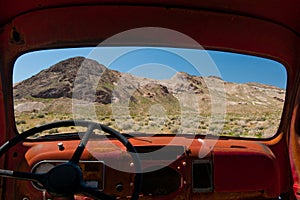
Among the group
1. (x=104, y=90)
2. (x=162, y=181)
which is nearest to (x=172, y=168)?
(x=162, y=181)

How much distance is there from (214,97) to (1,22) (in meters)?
1.50

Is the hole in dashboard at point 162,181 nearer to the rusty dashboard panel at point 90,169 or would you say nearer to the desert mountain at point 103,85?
the rusty dashboard panel at point 90,169

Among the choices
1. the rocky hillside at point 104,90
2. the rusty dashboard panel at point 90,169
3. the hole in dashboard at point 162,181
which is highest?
the rocky hillside at point 104,90

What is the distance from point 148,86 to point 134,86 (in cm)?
10

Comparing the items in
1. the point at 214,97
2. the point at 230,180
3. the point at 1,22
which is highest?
the point at 1,22

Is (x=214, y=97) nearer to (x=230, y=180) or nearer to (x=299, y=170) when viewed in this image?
(x=230, y=180)

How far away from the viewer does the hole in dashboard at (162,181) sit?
98.6 inches

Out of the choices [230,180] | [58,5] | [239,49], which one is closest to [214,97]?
[239,49]

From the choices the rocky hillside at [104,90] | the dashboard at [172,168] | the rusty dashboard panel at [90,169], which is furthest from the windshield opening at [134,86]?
the rusty dashboard panel at [90,169]

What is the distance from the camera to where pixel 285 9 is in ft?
7.95

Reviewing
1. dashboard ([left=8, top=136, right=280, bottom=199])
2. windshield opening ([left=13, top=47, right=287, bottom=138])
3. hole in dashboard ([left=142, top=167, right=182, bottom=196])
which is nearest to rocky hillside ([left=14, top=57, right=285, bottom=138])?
windshield opening ([left=13, top=47, right=287, bottom=138])

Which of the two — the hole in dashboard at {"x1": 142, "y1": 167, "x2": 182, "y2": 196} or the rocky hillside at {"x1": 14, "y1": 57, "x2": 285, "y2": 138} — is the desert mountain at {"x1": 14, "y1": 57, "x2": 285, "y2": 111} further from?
the hole in dashboard at {"x1": 142, "y1": 167, "x2": 182, "y2": 196}

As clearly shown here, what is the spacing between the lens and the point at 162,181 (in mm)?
2523

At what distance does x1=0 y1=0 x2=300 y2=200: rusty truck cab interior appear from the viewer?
95.4 inches
